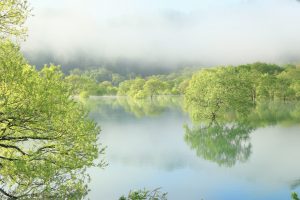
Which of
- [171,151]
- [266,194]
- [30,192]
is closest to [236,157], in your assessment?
[171,151]

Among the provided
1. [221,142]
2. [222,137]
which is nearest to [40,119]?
[221,142]

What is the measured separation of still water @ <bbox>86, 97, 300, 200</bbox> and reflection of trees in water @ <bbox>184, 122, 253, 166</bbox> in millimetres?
98

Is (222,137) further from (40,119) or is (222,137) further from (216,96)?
(40,119)

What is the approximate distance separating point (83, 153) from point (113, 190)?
10191 mm

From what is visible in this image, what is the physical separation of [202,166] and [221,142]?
13.4m

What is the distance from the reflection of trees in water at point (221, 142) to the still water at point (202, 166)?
98 mm

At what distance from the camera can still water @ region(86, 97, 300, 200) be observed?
1061 inches

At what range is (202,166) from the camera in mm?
35500

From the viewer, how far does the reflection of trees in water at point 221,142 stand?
1553 inches

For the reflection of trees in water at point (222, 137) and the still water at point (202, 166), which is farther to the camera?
the reflection of trees in water at point (222, 137)

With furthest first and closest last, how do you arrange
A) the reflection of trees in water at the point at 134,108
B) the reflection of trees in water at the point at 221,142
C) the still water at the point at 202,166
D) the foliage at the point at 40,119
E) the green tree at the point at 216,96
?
the reflection of trees in water at the point at 134,108 → the green tree at the point at 216,96 → the reflection of trees in water at the point at 221,142 → the still water at the point at 202,166 → the foliage at the point at 40,119

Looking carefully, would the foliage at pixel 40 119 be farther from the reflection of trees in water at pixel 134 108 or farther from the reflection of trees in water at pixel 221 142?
the reflection of trees in water at pixel 134 108

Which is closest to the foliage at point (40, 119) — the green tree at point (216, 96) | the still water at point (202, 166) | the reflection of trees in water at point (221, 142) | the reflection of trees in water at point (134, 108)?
the still water at point (202, 166)

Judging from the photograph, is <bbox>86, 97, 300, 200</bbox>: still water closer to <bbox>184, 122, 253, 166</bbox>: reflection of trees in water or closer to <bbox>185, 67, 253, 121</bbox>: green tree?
<bbox>184, 122, 253, 166</bbox>: reflection of trees in water
